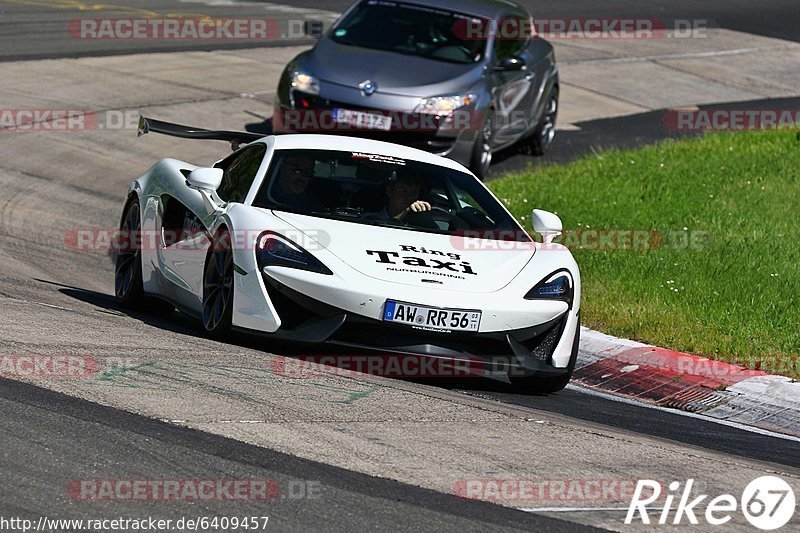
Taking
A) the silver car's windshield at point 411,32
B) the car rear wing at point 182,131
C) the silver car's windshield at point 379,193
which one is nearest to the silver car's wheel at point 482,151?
the silver car's windshield at point 411,32

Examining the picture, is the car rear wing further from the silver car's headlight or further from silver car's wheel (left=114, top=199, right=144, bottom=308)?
the silver car's headlight

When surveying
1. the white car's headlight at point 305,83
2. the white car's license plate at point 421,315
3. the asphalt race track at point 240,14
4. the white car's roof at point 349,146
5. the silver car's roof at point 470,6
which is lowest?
the asphalt race track at point 240,14

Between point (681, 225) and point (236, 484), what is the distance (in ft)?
27.8

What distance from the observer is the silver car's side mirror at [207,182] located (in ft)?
29.2

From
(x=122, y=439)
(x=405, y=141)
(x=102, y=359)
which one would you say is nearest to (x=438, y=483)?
(x=122, y=439)

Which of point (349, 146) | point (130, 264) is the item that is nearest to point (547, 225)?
point (349, 146)

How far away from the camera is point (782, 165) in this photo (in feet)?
52.5

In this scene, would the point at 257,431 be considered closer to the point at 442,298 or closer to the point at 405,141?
the point at 442,298

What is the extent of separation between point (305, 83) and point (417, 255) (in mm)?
6688

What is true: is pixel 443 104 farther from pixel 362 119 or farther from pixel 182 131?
pixel 182 131

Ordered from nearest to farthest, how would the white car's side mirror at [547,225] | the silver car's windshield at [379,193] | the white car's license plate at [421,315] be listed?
the white car's license plate at [421,315] → the silver car's windshield at [379,193] → the white car's side mirror at [547,225]

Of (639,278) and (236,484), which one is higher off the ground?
(236,484)

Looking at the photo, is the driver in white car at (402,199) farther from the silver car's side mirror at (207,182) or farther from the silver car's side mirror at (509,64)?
the silver car's side mirror at (509,64)

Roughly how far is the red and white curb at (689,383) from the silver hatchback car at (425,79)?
16.6 feet
